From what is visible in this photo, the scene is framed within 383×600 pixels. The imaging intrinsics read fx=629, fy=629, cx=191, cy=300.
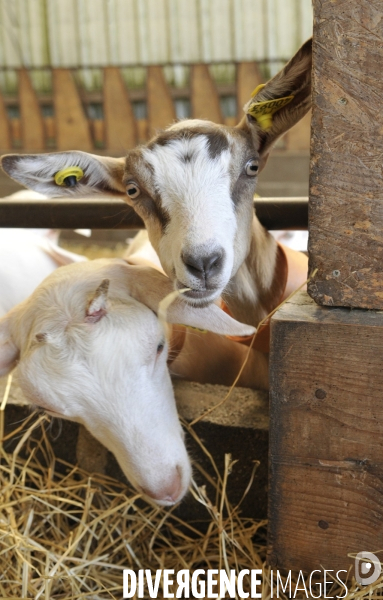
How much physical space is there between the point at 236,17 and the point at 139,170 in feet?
18.8

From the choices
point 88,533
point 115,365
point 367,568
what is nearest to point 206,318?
point 115,365

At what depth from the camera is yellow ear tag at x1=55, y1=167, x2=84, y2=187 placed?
230cm

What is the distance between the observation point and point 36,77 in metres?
7.66

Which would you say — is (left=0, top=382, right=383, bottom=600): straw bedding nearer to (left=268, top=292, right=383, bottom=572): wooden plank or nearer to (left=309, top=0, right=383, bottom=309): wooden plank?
(left=268, top=292, right=383, bottom=572): wooden plank

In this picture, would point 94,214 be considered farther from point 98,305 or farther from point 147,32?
point 147,32

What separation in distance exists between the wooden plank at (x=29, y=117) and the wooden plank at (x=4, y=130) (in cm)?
18

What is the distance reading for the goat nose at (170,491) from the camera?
5.98 ft

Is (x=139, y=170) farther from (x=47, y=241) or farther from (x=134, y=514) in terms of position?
(x=47, y=241)

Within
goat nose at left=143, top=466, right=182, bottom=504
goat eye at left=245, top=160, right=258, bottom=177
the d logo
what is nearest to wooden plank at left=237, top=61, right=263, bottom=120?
goat eye at left=245, top=160, right=258, bottom=177

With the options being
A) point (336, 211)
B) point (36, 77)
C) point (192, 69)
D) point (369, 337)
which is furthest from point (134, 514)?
point (36, 77)

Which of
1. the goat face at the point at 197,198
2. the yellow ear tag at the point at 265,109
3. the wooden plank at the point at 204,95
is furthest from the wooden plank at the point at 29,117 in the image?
the yellow ear tag at the point at 265,109

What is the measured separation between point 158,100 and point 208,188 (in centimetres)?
588

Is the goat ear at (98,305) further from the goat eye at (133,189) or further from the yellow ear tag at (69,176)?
the yellow ear tag at (69,176)

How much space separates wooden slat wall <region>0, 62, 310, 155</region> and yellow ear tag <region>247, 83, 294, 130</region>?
536 cm
